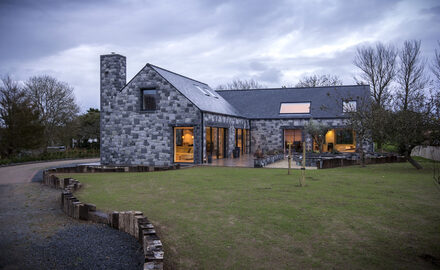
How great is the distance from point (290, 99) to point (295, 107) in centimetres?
134

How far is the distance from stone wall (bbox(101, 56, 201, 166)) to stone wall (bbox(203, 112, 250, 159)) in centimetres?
70

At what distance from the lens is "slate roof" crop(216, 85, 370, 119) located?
84.4 ft

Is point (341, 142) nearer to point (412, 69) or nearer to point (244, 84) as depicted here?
point (412, 69)

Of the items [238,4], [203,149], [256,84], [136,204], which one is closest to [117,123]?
[203,149]

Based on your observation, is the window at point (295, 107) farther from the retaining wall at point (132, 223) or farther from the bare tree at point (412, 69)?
the retaining wall at point (132, 223)

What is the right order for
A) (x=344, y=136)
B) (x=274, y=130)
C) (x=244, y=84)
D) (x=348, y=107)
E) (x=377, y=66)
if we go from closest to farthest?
(x=348, y=107) → (x=344, y=136) → (x=274, y=130) → (x=377, y=66) → (x=244, y=84)

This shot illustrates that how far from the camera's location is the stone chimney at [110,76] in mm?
20234

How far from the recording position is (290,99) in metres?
27.9

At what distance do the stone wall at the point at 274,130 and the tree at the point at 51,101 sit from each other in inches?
707

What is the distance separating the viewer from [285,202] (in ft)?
25.0

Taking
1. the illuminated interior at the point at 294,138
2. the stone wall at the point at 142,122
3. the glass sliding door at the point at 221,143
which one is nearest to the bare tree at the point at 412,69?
the illuminated interior at the point at 294,138

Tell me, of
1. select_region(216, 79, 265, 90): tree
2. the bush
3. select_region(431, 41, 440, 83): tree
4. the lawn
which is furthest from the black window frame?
select_region(216, 79, 265, 90): tree

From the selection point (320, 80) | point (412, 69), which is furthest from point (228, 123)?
point (320, 80)

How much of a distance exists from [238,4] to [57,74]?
76.1 ft
